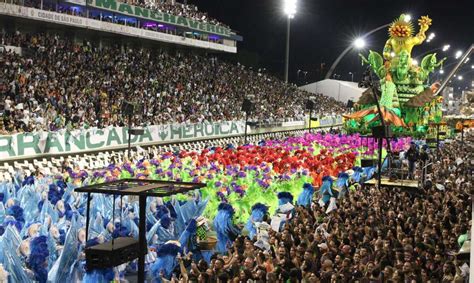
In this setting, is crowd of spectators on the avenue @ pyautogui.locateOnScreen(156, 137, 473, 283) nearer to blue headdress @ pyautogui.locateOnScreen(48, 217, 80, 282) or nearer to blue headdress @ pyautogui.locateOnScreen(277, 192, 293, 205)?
blue headdress @ pyautogui.locateOnScreen(48, 217, 80, 282)

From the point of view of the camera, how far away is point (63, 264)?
9.20m

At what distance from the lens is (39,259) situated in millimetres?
9031

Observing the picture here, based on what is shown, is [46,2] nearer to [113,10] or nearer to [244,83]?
[113,10]

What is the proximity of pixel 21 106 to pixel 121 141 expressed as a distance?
4399mm

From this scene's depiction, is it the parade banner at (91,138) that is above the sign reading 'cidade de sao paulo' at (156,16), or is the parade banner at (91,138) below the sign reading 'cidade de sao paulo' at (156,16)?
below

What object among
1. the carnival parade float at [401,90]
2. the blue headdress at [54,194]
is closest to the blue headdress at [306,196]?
the blue headdress at [54,194]

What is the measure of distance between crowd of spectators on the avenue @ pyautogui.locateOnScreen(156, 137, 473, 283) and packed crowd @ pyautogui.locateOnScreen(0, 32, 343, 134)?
14.7 meters

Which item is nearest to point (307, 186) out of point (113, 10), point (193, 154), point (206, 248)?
point (206, 248)

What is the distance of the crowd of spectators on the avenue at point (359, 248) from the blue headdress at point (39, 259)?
1951 millimetres

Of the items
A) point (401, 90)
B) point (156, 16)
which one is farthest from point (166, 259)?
point (156, 16)

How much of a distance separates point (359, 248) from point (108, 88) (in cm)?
2537

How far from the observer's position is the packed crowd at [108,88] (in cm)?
2573

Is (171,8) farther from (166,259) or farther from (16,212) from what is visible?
(166,259)

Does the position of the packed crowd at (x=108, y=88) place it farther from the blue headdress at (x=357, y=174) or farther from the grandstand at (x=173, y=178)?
the blue headdress at (x=357, y=174)
